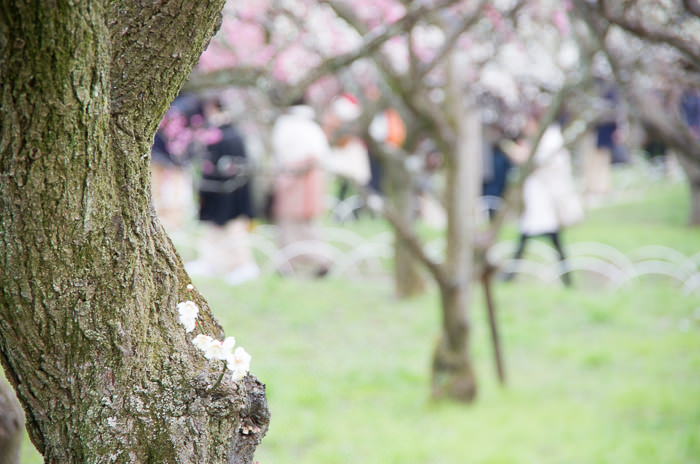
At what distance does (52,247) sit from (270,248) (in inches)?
353

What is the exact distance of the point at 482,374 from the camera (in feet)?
18.9

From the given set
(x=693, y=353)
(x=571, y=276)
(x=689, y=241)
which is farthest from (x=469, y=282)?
(x=689, y=241)

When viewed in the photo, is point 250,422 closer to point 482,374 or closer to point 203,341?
point 203,341

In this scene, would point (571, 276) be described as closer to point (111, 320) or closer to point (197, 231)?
point (197, 231)

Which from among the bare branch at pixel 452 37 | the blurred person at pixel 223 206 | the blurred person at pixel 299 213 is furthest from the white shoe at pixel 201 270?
the bare branch at pixel 452 37

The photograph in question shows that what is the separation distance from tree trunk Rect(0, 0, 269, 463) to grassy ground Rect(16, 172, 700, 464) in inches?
53.9

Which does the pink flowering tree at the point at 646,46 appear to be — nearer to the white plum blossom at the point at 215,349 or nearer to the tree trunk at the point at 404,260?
the white plum blossom at the point at 215,349

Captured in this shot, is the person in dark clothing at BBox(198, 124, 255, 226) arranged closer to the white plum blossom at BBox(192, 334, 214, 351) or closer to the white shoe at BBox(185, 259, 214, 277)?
the white shoe at BBox(185, 259, 214, 277)

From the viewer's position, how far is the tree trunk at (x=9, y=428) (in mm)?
2096

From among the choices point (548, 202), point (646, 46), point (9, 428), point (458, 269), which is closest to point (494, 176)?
point (548, 202)

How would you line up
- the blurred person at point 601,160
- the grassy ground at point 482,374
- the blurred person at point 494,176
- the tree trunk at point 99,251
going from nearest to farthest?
1. the tree trunk at point 99,251
2. the grassy ground at point 482,374
3. the blurred person at point 494,176
4. the blurred person at point 601,160

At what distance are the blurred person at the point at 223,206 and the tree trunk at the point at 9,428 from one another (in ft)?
18.3

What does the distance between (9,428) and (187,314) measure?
967 mm

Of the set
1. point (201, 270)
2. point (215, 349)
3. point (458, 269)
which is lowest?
point (215, 349)
